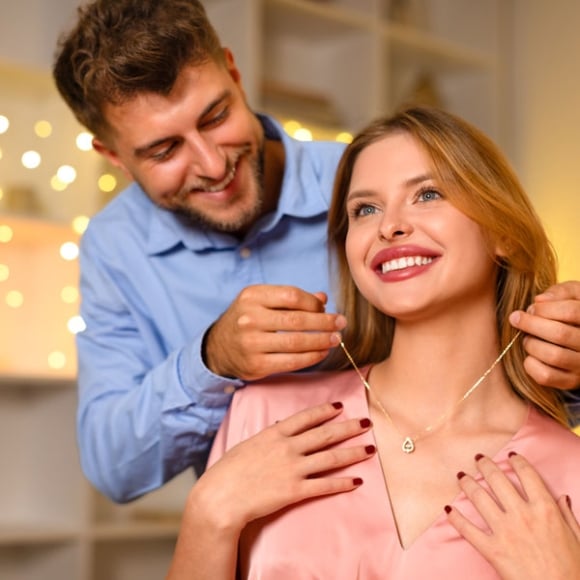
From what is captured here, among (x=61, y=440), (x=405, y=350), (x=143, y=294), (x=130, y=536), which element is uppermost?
(x=405, y=350)

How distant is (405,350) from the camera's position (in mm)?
1655

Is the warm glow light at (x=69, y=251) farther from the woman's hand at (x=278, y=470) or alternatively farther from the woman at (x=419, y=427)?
the woman's hand at (x=278, y=470)

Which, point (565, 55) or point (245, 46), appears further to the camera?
point (565, 55)

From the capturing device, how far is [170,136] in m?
1.89

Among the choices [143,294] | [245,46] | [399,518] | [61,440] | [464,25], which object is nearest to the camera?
[399,518]

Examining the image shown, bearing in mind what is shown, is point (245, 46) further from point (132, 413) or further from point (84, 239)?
point (132, 413)

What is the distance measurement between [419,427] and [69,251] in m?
1.84

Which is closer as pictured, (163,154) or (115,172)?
(163,154)

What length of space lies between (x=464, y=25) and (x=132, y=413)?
9.28ft

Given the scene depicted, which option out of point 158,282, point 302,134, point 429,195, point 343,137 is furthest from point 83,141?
point 429,195

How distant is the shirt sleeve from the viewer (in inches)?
69.9

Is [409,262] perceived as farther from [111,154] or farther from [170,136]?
[111,154]

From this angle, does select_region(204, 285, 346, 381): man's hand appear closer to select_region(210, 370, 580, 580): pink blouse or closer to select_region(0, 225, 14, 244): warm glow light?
select_region(210, 370, 580, 580): pink blouse

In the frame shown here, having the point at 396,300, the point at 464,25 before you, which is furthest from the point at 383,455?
the point at 464,25
